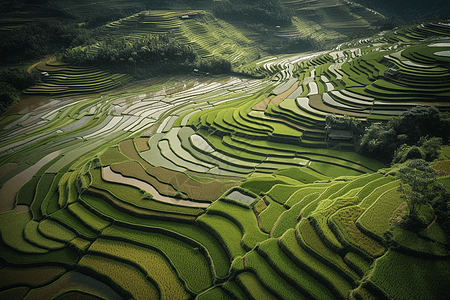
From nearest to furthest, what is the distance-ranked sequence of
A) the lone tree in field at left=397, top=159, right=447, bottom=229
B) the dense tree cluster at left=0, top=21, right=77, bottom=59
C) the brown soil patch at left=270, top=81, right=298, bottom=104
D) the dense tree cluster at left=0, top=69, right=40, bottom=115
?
the lone tree in field at left=397, top=159, right=447, bottom=229
the brown soil patch at left=270, top=81, right=298, bottom=104
the dense tree cluster at left=0, top=69, right=40, bottom=115
the dense tree cluster at left=0, top=21, right=77, bottom=59

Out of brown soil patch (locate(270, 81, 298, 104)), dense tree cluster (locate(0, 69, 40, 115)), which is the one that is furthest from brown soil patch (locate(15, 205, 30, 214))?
brown soil patch (locate(270, 81, 298, 104))

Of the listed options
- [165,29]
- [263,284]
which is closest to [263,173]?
[263,284]

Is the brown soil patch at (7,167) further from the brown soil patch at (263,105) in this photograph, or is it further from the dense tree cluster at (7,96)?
the brown soil patch at (263,105)

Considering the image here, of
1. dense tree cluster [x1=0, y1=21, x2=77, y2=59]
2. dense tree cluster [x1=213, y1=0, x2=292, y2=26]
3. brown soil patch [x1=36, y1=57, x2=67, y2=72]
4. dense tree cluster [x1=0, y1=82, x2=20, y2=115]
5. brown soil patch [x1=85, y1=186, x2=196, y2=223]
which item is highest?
dense tree cluster [x1=213, y1=0, x2=292, y2=26]

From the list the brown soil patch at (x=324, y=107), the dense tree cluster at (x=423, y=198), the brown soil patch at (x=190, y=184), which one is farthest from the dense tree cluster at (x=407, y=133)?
the brown soil patch at (x=190, y=184)

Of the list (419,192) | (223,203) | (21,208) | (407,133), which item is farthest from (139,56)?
(419,192)

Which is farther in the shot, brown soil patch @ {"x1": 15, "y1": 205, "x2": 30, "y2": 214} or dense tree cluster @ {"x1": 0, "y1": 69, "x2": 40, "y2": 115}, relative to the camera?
dense tree cluster @ {"x1": 0, "y1": 69, "x2": 40, "y2": 115}

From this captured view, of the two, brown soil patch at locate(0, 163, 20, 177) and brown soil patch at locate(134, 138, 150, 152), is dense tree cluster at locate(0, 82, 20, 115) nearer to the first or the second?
brown soil patch at locate(0, 163, 20, 177)

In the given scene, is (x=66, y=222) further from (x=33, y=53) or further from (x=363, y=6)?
A: (x=363, y=6)
